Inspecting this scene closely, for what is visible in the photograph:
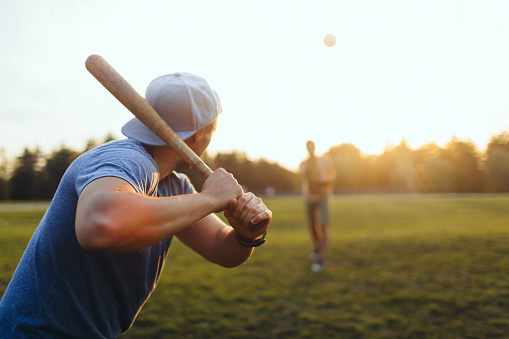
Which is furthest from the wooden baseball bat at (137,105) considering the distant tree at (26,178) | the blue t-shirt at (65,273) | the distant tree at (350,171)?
the distant tree at (350,171)

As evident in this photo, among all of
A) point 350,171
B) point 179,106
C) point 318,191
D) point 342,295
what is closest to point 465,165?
point 350,171

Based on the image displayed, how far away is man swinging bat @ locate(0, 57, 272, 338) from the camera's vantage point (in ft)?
3.57

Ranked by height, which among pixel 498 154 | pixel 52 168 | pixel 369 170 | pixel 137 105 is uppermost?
pixel 52 168

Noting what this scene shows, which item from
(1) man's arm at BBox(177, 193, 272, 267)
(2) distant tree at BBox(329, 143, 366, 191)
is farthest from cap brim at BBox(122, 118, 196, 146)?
(2) distant tree at BBox(329, 143, 366, 191)

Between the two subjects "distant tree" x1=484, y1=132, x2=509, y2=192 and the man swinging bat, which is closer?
the man swinging bat

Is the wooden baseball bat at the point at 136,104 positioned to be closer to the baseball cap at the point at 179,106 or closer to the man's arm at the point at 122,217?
the baseball cap at the point at 179,106

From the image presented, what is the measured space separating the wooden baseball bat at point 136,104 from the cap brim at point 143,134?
50mm

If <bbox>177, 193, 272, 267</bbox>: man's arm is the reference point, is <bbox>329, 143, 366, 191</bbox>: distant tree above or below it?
above

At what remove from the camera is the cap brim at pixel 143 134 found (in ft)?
5.12

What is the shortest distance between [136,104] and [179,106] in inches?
7.5

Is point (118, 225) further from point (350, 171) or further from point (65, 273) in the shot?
point (350, 171)

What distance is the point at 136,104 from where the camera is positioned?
5.08 feet

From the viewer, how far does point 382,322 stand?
424cm

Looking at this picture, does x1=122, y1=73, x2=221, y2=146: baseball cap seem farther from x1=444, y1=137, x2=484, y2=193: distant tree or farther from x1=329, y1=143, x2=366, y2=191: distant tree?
x1=329, y1=143, x2=366, y2=191: distant tree
